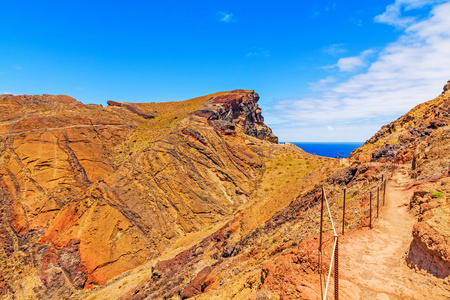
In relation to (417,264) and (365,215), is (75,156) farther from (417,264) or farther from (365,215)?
(417,264)

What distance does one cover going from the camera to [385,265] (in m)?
7.12

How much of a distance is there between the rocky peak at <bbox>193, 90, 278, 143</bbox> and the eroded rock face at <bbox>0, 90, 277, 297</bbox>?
0.90 meters

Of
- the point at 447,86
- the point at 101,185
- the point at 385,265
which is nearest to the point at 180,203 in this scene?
the point at 101,185

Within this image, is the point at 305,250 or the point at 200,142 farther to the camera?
the point at 200,142

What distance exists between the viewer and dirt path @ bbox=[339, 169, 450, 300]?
18.9ft

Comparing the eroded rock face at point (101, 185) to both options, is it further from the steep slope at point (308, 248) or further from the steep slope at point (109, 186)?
the steep slope at point (308, 248)

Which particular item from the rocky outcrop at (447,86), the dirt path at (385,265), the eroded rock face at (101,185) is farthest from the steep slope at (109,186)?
the rocky outcrop at (447,86)

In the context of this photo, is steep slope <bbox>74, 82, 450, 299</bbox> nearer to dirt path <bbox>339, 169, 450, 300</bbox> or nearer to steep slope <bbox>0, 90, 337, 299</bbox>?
dirt path <bbox>339, 169, 450, 300</bbox>

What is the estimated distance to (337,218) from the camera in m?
11.3

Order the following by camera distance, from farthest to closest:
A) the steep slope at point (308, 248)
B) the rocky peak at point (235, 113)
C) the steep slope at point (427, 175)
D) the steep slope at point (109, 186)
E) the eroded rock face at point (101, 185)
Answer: the rocky peak at point (235, 113) < the eroded rock face at point (101, 185) < the steep slope at point (109, 186) < the steep slope at point (308, 248) < the steep slope at point (427, 175)

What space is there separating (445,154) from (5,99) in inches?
2194

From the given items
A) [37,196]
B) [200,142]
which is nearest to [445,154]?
[200,142]

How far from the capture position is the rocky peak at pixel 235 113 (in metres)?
43.0

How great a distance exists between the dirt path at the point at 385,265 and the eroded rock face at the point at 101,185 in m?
20.5
